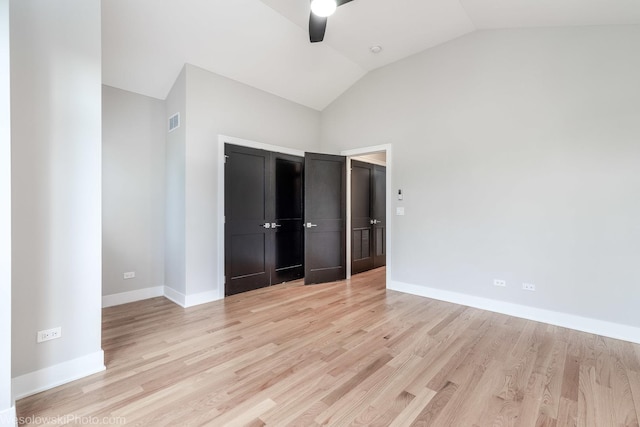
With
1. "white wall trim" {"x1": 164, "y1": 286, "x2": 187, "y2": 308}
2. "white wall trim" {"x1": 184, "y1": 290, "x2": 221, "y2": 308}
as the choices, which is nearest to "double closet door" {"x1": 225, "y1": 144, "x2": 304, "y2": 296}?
"white wall trim" {"x1": 184, "y1": 290, "x2": 221, "y2": 308}

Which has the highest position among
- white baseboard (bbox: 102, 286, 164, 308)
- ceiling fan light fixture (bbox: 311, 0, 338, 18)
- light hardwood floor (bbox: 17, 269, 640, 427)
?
ceiling fan light fixture (bbox: 311, 0, 338, 18)

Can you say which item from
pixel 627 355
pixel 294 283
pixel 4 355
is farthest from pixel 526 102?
pixel 4 355

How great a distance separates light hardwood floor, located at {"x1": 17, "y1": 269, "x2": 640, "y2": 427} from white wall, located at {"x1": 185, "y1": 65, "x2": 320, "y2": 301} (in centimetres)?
58

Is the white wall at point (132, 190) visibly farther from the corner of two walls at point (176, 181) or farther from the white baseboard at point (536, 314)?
the white baseboard at point (536, 314)

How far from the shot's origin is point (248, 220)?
13.9ft

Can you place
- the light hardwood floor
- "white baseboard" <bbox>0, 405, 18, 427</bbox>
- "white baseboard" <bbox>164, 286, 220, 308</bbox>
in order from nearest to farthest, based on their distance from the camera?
"white baseboard" <bbox>0, 405, 18, 427</bbox>
the light hardwood floor
"white baseboard" <bbox>164, 286, 220, 308</bbox>

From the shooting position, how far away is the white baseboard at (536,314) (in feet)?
9.11

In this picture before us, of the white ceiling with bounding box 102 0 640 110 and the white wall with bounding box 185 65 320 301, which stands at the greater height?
the white ceiling with bounding box 102 0 640 110

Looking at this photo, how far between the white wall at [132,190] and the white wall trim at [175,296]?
0.18m

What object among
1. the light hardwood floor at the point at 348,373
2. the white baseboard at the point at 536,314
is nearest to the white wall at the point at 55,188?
the light hardwood floor at the point at 348,373

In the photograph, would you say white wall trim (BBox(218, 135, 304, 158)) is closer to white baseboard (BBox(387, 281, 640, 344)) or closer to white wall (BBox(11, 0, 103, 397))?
white wall (BBox(11, 0, 103, 397))

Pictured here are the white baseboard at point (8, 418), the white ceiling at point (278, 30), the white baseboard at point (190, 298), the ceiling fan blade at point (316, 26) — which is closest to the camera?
the white baseboard at point (8, 418)

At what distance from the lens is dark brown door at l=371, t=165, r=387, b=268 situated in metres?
5.79

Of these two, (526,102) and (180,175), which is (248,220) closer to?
(180,175)
